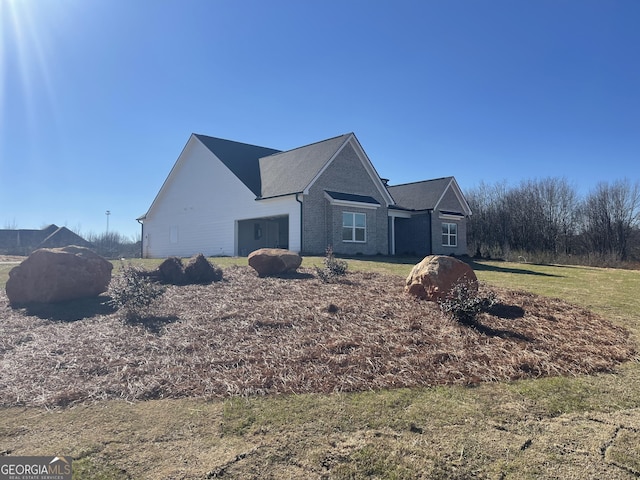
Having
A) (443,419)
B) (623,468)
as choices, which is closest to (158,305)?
(443,419)

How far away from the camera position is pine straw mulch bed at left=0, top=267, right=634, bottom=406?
453 cm

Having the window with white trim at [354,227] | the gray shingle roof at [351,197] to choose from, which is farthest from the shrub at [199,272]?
the window with white trim at [354,227]

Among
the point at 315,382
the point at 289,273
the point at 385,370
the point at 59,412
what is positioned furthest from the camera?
the point at 289,273

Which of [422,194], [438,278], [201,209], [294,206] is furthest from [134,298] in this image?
[422,194]

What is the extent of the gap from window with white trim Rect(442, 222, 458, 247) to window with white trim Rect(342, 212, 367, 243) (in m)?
8.38

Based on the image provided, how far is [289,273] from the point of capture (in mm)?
11000

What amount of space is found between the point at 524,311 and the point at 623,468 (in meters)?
4.51

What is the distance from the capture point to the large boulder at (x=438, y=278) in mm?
7656

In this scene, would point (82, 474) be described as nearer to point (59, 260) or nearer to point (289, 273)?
point (59, 260)

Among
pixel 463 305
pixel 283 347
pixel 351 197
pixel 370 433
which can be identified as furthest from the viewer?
pixel 351 197

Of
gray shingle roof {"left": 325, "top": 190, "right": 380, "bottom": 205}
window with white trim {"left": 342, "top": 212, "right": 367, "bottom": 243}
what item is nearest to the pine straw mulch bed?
gray shingle roof {"left": 325, "top": 190, "right": 380, "bottom": 205}

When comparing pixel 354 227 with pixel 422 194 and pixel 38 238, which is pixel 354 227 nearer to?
pixel 422 194

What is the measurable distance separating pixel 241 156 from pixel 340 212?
8.09 meters

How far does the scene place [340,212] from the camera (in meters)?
20.6
